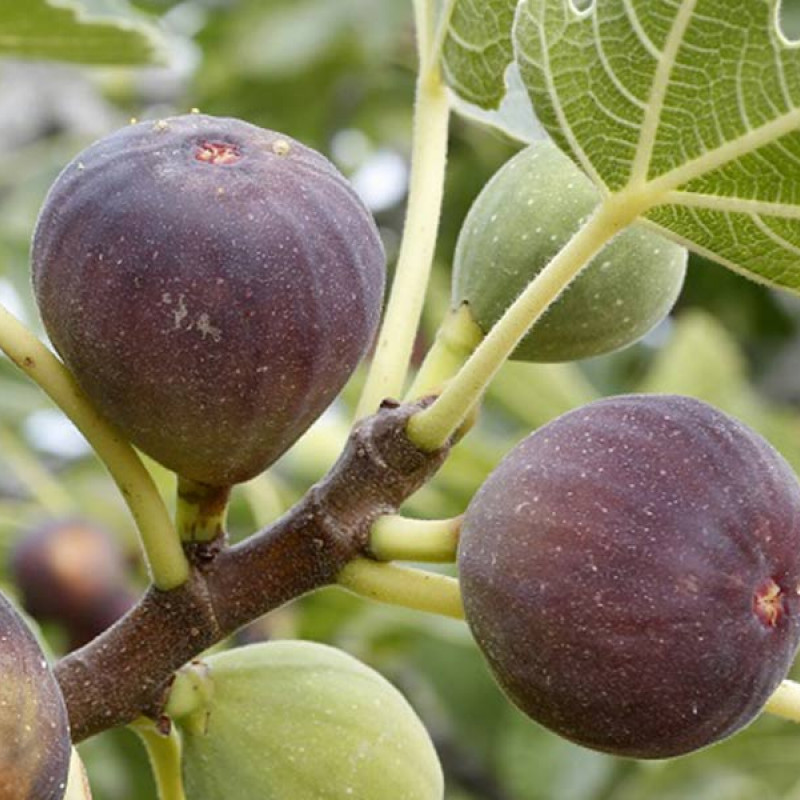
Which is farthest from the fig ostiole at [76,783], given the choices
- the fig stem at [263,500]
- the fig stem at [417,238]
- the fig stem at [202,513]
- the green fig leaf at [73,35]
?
the fig stem at [263,500]

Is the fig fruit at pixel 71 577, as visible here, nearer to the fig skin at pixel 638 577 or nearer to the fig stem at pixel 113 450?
the fig stem at pixel 113 450

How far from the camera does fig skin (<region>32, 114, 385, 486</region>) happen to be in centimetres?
108

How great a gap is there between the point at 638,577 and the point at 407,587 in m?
0.20

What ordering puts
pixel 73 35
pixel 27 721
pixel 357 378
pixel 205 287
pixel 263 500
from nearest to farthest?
pixel 27 721 < pixel 205 287 < pixel 73 35 < pixel 263 500 < pixel 357 378

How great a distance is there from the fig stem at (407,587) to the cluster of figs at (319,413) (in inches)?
2.8

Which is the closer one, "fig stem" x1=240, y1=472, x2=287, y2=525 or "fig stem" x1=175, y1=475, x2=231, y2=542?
"fig stem" x1=175, y1=475, x2=231, y2=542

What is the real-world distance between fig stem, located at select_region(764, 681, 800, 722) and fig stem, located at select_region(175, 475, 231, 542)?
1.21 ft

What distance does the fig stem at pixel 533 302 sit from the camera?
112 centimetres

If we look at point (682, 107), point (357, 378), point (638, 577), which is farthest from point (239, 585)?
point (357, 378)

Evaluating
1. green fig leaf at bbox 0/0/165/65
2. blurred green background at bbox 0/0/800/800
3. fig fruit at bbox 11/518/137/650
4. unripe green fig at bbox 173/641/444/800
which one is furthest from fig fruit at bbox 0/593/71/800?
fig fruit at bbox 11/518/137/650

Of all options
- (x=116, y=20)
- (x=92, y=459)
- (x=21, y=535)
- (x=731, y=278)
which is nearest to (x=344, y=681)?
(x=116, y=20)

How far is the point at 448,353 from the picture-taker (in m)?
1.35

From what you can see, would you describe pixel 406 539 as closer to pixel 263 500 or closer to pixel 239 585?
pixel 239 585

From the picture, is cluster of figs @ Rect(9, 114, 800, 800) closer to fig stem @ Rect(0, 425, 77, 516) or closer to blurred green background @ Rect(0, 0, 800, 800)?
blurred green background @ Rect(0, 0, 800, 800)
